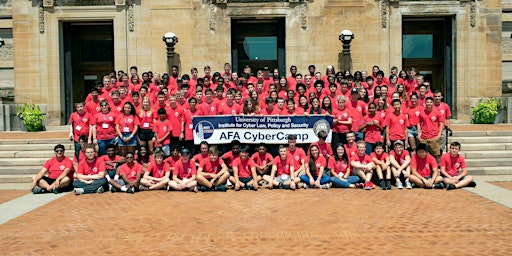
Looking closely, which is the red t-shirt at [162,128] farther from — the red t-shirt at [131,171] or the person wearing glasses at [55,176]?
the person wearing glasses at [55,176]

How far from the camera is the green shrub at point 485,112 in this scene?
808 inches

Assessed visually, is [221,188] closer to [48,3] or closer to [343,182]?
[343,182]

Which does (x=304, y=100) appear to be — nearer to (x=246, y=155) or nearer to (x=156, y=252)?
(x=246, y=155)

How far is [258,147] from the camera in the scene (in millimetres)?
13695

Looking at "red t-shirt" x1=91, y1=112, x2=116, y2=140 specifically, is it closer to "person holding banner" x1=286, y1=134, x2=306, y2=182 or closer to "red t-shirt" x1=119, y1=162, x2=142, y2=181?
"red t-shirt" x1=119, y1=162, x2=142, y2=181

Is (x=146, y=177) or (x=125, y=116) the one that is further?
(x=125, y=116)

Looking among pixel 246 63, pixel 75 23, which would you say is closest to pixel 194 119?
pixel 246 63

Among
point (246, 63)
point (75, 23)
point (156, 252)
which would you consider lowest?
point (156, 252)

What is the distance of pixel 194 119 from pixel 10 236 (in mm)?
6268

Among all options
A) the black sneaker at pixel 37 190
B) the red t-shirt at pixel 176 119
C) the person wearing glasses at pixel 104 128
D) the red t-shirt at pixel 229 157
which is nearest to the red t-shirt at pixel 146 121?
the red t-shirt at pixel 176 119

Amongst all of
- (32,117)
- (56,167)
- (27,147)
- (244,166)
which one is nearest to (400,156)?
(244,166)

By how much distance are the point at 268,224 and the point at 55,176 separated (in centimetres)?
638

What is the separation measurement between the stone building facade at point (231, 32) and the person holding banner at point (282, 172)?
1000 centimetres

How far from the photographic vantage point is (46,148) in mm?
16188
